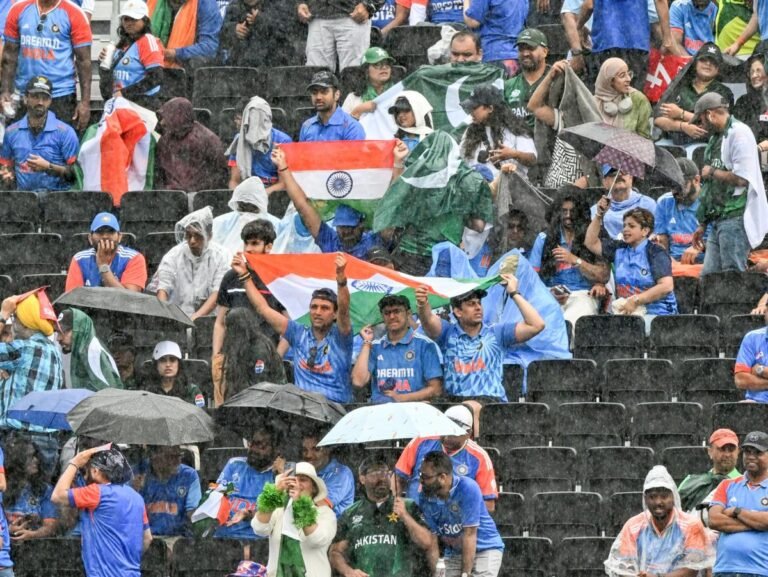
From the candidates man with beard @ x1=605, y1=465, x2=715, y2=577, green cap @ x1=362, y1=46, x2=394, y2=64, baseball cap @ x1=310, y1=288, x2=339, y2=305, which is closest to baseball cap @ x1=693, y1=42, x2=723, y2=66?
green cap @ x1=362, y1=46, x2=394, y2=64

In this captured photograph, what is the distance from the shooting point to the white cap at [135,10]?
19797mm

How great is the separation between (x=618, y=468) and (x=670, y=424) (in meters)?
0.65

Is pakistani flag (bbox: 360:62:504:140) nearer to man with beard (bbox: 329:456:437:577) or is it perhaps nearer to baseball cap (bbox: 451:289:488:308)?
baseball cap (bbox: 451:289:488:308)

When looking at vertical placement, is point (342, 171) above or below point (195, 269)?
above

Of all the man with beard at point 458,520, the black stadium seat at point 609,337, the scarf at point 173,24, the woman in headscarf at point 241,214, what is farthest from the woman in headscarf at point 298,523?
the scarf at point 173,24

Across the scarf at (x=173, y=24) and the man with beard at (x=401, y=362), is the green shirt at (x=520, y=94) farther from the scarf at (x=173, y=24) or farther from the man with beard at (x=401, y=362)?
the man with beard at (x=401, y=362)

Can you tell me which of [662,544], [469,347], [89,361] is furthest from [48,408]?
[662,544]

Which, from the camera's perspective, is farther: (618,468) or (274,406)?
(618,468)

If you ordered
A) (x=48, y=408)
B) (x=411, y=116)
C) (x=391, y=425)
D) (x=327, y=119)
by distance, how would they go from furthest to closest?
(x=327, y=119), (x=411, y=116), (x=48, y=408), (x=391, y=425)

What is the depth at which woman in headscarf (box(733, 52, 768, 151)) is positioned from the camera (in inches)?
750

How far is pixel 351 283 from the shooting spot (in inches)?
625

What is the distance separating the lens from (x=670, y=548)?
44.9ft

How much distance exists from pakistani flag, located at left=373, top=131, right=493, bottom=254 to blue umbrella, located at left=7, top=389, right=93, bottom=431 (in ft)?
10.6

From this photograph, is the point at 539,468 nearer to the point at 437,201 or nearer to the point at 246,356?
the point at 246,356
